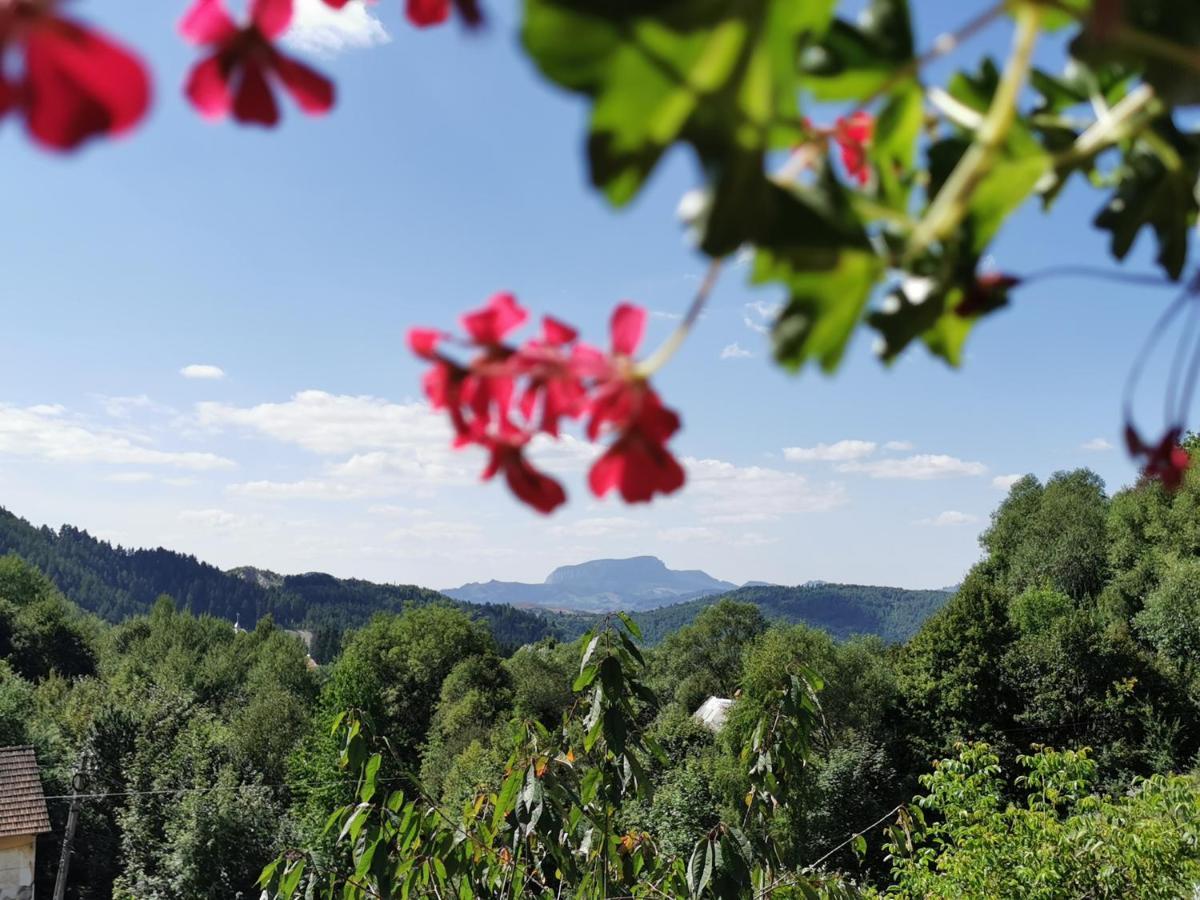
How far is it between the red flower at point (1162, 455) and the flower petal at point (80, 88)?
626 mm

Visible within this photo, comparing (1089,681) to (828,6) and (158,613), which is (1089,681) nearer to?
(828,6)

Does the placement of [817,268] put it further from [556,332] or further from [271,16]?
[271,16]

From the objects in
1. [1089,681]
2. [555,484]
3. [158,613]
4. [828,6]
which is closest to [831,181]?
[828,6]

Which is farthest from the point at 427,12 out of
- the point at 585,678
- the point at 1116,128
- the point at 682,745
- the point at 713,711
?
the point at 713,711

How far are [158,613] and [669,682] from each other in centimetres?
2725

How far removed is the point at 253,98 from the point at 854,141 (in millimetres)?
401

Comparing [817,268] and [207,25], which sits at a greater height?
[207,25]

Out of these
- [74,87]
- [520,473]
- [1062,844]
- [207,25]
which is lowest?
[1062,844]

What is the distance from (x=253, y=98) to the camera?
40 cm

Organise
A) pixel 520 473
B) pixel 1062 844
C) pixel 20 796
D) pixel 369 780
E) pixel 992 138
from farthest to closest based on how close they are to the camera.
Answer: pixel 20 796 < pixel 1062 844 < pixel 369 780 < pixel 520 473 < pixel 992 138

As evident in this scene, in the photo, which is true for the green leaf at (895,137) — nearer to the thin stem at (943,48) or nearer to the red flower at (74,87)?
the thin stem at (943,48)

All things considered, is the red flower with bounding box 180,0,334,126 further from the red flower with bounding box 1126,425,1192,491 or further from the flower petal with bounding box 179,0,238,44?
the red flower with bounding box 1126,425,1192,491

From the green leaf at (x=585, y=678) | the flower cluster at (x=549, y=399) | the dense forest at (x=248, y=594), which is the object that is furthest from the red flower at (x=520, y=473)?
the dense forest at (x=248, y=594)

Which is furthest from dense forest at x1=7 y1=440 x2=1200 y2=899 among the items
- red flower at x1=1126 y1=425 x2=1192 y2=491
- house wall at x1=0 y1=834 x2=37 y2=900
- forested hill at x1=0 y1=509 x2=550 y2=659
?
forested hill at x1=0 y1=509 x2=550 y2=659
